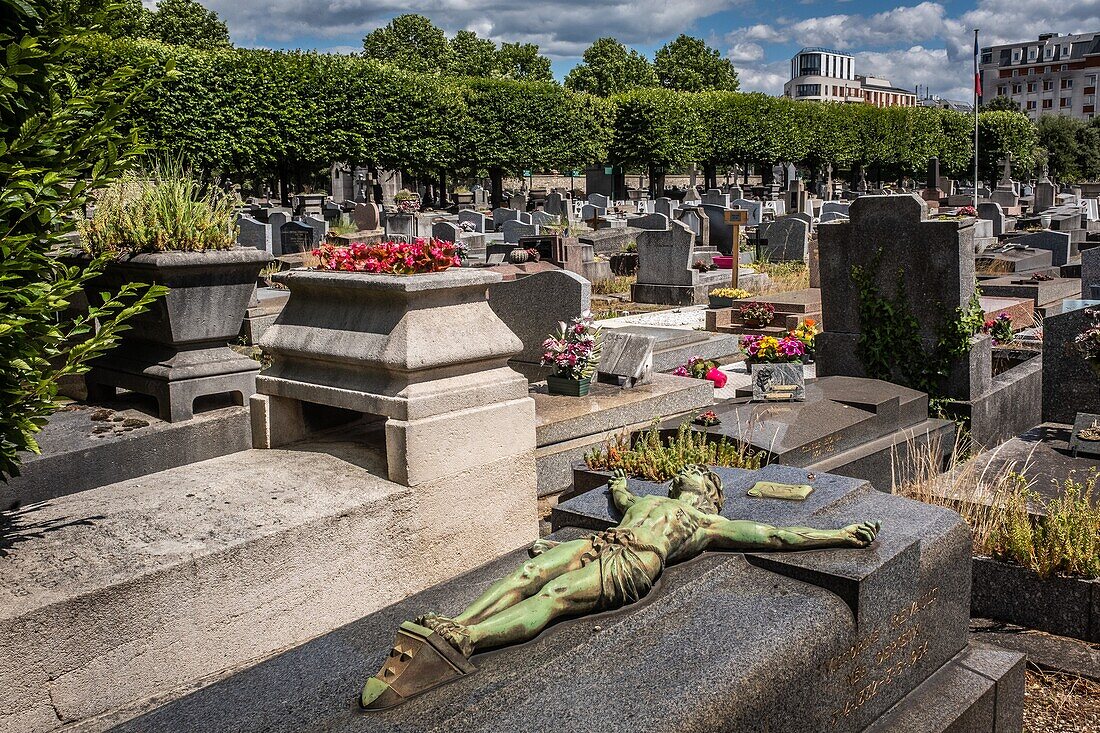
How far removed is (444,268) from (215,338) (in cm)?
193

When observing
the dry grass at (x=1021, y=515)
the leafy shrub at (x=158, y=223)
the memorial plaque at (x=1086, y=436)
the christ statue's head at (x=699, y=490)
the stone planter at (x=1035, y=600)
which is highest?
the leafy shrub at (x=158, y=223)

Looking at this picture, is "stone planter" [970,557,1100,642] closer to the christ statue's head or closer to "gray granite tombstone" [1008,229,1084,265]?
the christ statue's head

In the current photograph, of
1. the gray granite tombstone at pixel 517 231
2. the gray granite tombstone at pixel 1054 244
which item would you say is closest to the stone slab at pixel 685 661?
the gray granite tombstone at pixel 1054 244

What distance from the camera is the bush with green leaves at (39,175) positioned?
3234 millimetres

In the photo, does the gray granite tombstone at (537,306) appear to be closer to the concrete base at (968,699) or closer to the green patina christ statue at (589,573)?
the green patina christ statue at (589,573)

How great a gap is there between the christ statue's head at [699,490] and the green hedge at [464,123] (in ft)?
73.9

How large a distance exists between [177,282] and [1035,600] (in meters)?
5.01

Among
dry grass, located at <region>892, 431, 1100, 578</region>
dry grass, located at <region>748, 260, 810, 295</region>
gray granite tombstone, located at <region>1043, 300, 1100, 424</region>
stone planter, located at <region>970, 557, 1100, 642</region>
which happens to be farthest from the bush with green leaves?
dry grass, located at <region>748, 260, 810, 295</region>

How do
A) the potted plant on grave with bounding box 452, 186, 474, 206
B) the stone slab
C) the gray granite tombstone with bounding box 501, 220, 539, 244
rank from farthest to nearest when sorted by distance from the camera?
the potted plant on grave with bounding box 452, 186, 474, 206 < the gray granite tombstone with bounding box 501, 220, 539, 244 < the stone slab

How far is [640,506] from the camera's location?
11.9 ft

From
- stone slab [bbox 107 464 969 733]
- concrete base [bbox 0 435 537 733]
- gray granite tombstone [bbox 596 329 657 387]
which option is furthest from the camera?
gray granite tombstone [bbox 596 329 657 387]

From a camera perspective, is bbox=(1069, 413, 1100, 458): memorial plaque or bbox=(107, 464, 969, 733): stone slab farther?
bbox=(1069, 413, 1100, 458): memorial plaque

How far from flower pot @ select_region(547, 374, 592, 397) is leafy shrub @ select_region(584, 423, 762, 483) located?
107 cm

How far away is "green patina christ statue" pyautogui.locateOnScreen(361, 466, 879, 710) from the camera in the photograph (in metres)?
2.71
